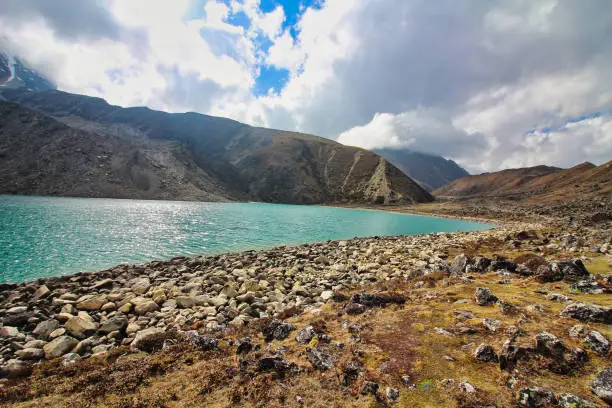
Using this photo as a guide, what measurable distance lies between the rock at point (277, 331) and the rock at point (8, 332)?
11026 mm

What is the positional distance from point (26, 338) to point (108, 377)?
7713 mm

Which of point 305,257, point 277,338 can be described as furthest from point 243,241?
point 277,338

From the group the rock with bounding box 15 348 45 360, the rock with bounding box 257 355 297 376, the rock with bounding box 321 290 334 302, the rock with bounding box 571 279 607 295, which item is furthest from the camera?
the rock with bounding box 321 290 334 302

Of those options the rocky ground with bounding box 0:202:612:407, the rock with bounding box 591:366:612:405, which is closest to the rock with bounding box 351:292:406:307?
the rocky ground with bounding box 0:202:612:407

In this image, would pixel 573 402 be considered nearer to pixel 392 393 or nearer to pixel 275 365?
pixel 392 393

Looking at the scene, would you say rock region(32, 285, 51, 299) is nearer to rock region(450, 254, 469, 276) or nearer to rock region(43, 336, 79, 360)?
rock region(43, 336, 79, 360)

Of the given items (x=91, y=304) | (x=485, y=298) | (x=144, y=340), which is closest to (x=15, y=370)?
(x=144, y=340)

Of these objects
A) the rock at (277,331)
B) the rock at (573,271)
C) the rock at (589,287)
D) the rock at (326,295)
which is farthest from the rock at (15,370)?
the rock at (573,271)

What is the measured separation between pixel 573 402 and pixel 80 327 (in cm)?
1629

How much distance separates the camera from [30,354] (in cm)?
939

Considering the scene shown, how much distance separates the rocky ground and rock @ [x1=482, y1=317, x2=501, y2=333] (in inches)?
1.9

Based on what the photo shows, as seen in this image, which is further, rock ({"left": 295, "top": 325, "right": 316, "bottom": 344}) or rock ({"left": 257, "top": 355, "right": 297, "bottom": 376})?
rock ({"left": 295, "top": 325, "right": 316, "bottom": 344})

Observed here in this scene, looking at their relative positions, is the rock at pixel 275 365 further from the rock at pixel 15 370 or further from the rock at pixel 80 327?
the rock at pixel 80 327

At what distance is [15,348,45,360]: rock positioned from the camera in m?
9.35
